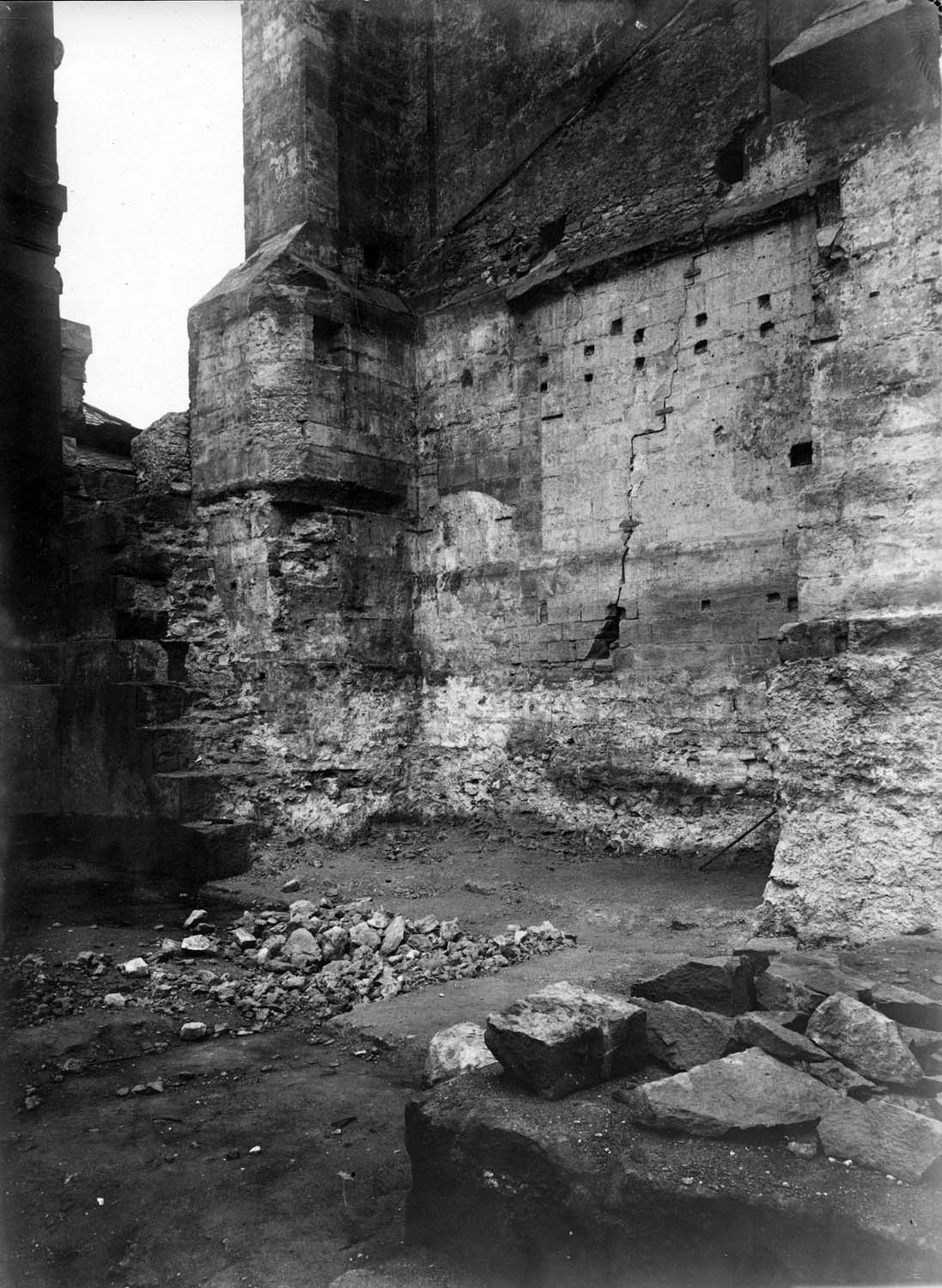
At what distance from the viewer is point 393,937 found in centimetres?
562

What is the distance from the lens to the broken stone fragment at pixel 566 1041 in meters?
2.84

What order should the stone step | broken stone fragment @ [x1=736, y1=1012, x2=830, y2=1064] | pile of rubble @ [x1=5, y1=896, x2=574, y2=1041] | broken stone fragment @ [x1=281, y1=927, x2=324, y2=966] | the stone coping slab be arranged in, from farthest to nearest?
the stone step
broken stone fragment @ [x1=281, y1=927, x2=324, y2=966]
pile of rubble @ [x1=5, y1=896, x2=574, y2=1041]
broken stone fragment @ [x1=736, y1=1012, x2=830, y2=1064]
the stone coping slab

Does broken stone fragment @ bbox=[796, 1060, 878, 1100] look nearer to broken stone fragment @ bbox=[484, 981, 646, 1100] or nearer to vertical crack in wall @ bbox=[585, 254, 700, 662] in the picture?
broken stone fragment @ bbox=[484, 981, 646, 1100]

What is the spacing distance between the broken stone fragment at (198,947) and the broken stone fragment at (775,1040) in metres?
3.57

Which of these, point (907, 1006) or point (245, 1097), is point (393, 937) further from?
point (907, 1006)

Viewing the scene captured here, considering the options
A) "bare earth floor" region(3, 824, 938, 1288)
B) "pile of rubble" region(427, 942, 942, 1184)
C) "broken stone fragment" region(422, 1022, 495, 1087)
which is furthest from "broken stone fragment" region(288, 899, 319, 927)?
"pile of rubble" region(427, 942, 942, 1184)

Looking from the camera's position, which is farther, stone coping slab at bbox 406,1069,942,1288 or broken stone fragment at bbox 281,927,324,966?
broken stone fragment at bbox 281,927,324,966

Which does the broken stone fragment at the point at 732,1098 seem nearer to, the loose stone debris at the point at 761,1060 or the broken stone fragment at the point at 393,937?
the loose stone debris at the point at 761,1060

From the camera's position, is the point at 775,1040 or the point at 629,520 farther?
the point at 629,520

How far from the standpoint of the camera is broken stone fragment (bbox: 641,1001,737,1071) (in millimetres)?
2945

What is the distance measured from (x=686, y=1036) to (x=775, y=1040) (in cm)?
27

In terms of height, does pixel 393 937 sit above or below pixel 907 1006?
below

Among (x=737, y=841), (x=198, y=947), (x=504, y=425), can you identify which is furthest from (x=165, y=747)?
(x=737, y=841)

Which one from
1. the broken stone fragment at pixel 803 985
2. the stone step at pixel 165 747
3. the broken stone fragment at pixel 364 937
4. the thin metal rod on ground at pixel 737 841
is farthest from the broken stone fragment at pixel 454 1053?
the stone step at pixel 165 747
